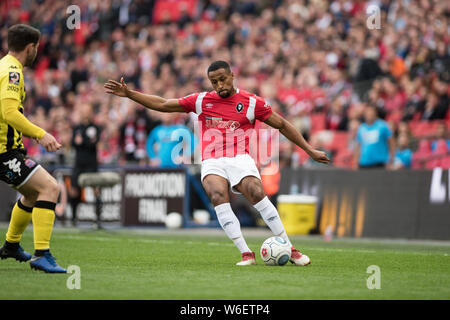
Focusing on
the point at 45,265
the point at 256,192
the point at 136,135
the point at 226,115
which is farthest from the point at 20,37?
the point at 136,135

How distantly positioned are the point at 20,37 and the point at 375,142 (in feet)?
31.3

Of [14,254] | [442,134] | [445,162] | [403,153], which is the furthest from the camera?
[403,153]

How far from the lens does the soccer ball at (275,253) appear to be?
31.9ft

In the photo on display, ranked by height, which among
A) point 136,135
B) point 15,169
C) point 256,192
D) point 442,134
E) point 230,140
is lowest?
point 256,192

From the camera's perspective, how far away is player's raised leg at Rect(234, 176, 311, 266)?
32.7 feet

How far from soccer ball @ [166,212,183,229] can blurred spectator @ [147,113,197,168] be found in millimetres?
1375

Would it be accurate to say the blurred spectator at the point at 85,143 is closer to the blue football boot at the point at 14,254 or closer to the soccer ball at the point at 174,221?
the soccer ball at the point at 174,221

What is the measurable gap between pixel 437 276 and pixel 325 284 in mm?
1588

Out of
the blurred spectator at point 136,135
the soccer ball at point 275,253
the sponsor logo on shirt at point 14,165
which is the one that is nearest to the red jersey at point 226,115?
the soccer ball at point 275,253

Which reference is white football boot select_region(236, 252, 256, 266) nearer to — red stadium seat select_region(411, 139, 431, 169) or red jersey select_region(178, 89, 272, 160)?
red jersey select_region(178, 89, 272, 160)

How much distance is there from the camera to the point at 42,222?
27.8 ft

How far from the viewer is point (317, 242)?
14727 millimetres

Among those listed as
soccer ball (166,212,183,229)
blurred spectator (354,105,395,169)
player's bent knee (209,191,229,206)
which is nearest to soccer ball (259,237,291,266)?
player's bent knee (209,191,229,206)

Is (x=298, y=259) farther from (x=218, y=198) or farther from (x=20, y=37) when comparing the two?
(x=20, y=37)
